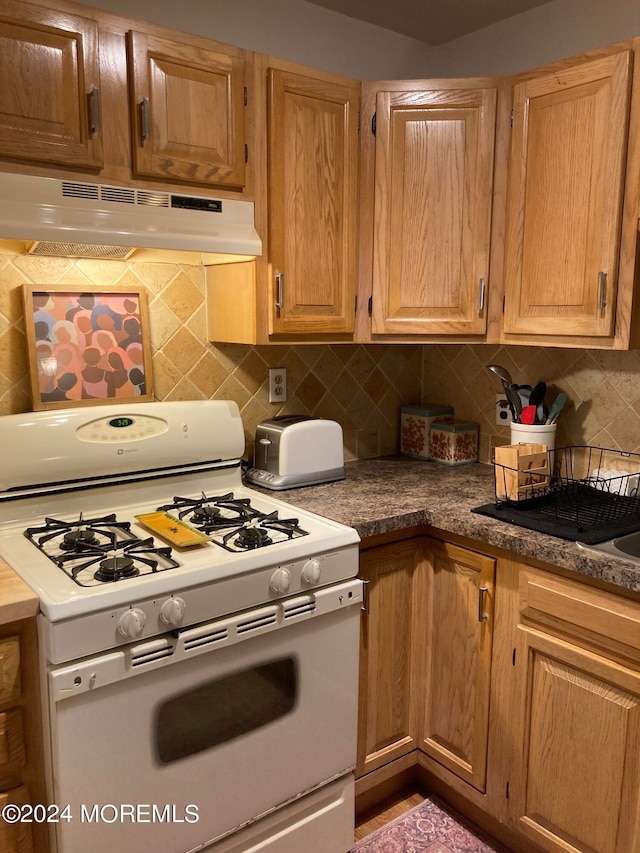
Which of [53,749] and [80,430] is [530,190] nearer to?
[80,430]

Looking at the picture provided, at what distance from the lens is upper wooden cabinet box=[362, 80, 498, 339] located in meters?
1.99

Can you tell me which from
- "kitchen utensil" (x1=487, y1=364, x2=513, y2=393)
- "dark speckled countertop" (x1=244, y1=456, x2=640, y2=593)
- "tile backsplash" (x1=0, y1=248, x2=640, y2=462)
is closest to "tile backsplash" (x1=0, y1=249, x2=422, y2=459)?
"tile backsplash" (x1=0, y1=248, x2=640, y2=462)

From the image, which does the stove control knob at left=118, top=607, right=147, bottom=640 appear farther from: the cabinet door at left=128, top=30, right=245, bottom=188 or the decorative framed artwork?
the cabinet door at left=128, top=30, right=245, bottom=188

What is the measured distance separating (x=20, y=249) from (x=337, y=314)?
883 millimetres

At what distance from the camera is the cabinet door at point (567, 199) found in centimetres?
173

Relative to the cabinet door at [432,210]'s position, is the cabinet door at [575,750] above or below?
below

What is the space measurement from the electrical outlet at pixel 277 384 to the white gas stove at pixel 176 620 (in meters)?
0.35

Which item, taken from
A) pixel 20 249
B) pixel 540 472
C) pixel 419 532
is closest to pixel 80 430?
pixel 20 249

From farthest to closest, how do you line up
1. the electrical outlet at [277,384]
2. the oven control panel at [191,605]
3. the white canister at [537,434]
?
the electrical outlet at [277,384]
the white canister at [537,434]
the oven control panel at [191,605]

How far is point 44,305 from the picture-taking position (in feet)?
5.97

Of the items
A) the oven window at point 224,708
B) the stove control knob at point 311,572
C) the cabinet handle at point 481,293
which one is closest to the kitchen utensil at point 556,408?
the cabinet handle at point 481,293

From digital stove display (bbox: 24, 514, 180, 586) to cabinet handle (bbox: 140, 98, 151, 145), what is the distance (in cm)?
95

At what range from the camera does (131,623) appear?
4.37ft

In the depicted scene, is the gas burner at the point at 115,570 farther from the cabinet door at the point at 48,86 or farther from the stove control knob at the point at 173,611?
the cabinet door at the point at 48,86
